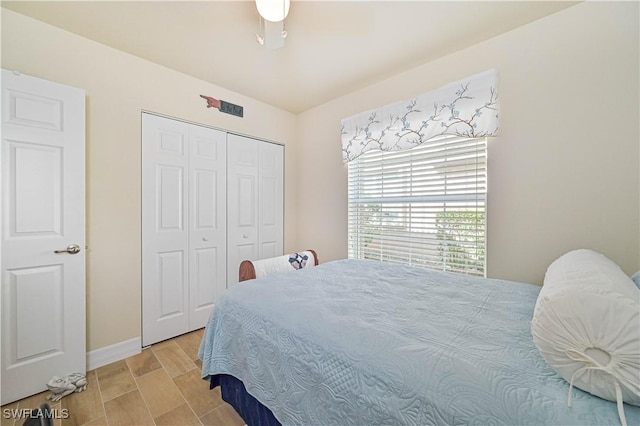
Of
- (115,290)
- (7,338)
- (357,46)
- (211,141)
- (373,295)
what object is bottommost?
(7,338)

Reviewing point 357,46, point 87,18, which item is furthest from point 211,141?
point 357,46

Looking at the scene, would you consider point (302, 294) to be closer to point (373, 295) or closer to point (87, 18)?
point (373, 295)

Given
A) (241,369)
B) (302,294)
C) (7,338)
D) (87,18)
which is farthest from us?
(87,18)

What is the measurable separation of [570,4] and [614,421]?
2.35m

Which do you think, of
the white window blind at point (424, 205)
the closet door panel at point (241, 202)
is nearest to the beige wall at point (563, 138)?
the white window blind at point (424, 205)

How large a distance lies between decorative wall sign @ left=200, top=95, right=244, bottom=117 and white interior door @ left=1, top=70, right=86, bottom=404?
41.0 inches

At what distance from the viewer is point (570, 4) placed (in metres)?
1.64

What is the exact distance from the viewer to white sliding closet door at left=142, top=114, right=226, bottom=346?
2.26 m

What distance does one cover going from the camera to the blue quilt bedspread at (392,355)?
0.64 meters

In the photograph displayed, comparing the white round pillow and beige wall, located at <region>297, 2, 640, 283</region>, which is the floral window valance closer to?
beige wall, located at <region>297, 2, 640, 283</region>

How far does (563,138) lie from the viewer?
169cm

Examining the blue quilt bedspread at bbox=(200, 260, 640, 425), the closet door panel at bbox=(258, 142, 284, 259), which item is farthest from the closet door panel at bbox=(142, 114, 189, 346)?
the blue quilt bedspread at bbox=(200, 260, 640, 425)

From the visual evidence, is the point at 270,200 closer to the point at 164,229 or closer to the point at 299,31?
the point at 164,229

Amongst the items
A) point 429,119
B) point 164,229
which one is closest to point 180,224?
point 164,229
